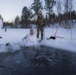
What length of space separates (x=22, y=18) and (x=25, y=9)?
3833mm

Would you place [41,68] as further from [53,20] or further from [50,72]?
[53,20]

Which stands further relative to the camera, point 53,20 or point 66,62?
point 53,20

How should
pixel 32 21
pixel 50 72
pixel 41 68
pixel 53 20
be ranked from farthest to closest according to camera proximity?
pixel 32 21 → pixel 53 20 → pixel 41 68 → pixel 50 72

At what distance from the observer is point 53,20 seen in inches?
3317

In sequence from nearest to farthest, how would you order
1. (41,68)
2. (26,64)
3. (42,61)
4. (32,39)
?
(41,68) < (26,64) < (42,61) < (32,39)

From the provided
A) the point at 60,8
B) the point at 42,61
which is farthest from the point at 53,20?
the point at 42,61

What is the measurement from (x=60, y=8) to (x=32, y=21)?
93.6 ft

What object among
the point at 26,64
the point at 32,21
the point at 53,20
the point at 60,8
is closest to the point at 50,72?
the point at 26,64

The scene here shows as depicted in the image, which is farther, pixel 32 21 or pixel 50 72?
pixel 32 21

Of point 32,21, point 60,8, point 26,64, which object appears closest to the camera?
point 26,64

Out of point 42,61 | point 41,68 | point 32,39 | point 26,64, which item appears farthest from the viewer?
point 32,39

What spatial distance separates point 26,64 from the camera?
9000 mm

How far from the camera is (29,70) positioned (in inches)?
311

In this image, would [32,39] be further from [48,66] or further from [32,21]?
[32,21]
